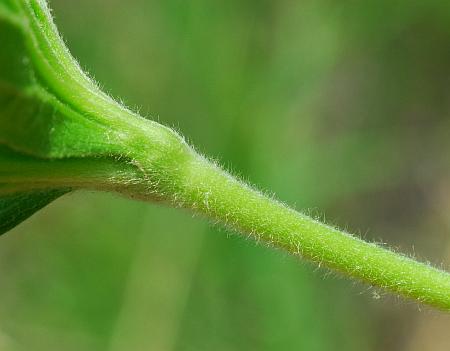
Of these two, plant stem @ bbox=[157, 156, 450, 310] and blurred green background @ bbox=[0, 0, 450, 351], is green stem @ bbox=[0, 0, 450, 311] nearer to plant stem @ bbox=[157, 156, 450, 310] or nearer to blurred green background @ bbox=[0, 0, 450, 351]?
plant stem @ bbox=[157, 156, 450, 310]

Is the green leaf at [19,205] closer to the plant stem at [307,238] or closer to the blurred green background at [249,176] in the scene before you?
the plant stem at [307,238]

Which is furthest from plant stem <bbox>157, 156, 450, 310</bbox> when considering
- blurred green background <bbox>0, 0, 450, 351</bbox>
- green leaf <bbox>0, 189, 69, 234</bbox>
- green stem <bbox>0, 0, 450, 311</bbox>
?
blurred green background <bbox>0, 0, 450, 351</bbox>

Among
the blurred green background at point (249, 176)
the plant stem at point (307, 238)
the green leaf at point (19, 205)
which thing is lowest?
the green leaf at point (19, 205)

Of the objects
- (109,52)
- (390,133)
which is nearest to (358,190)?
(390,133)

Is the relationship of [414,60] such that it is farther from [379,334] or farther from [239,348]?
[239,348]

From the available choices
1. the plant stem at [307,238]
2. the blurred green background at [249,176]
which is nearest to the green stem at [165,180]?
the plant stem at [307,238]

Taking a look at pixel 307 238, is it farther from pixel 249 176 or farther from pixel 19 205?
Result: pixel 249 176

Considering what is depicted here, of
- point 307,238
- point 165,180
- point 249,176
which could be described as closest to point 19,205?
point 165,180
